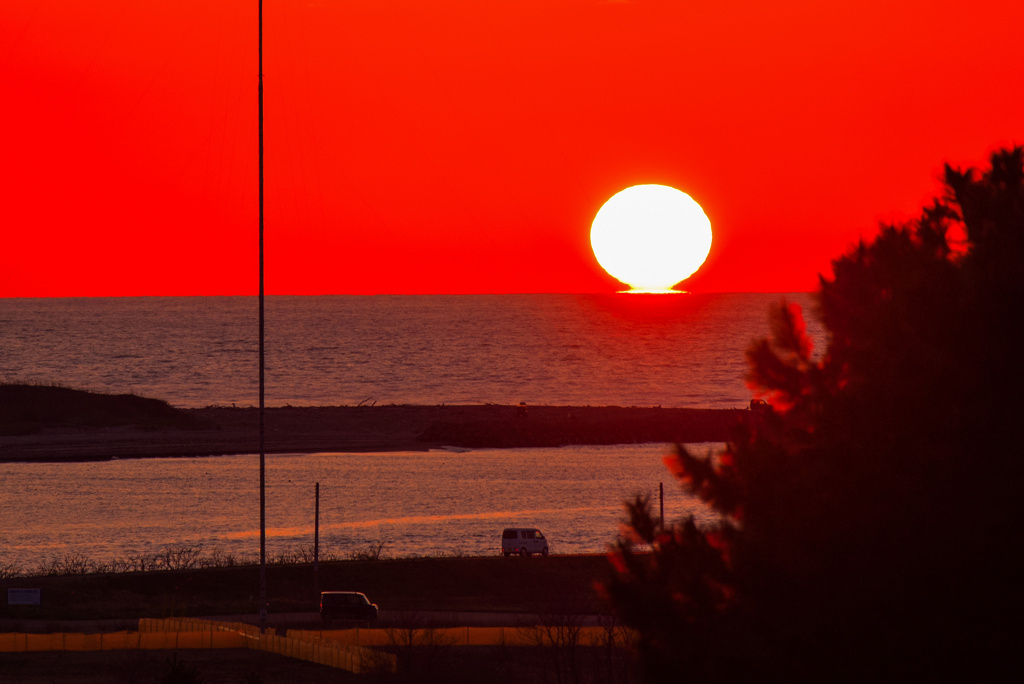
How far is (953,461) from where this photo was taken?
39.8 feet

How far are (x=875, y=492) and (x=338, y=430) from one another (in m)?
104

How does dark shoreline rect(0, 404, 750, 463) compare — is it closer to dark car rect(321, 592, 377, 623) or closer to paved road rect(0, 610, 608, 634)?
paved road rect(0, 610, 608, 634)

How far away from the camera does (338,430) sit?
4496 inches

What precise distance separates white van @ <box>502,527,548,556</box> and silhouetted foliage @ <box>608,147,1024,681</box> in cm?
3856

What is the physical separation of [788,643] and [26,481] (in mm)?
75694

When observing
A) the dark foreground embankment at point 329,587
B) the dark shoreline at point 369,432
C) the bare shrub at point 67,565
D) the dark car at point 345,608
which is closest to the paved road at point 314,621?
the dark car at point 345,608

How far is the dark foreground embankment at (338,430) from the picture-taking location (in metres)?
97.9

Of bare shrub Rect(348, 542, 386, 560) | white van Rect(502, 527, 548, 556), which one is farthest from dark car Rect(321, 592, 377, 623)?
white van Rect(502, 527, 548, 556)

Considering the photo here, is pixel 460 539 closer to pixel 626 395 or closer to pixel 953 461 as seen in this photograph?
pixel 953 461

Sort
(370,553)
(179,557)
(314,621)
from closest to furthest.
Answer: (314,621) → (179,557) → (370,553)

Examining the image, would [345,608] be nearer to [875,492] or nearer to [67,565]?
[67,565]

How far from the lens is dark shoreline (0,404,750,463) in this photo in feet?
319

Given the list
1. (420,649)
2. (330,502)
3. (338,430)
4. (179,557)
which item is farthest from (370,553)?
(338,430)

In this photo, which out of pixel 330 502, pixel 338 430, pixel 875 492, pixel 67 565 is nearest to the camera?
pixel 875 492
